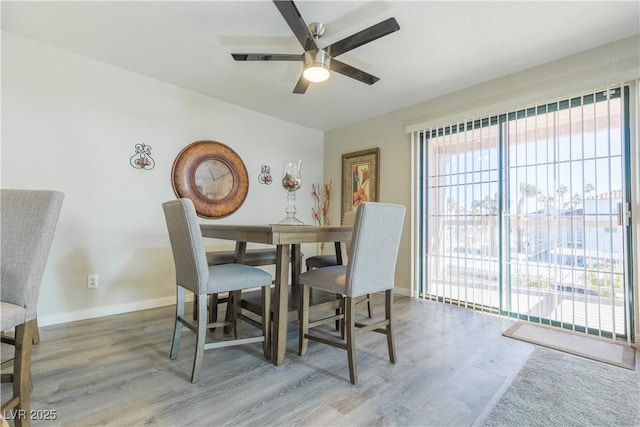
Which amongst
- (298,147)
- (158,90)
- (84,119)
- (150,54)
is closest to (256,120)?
(298,147)

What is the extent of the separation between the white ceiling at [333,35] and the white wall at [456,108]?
0.35 feet

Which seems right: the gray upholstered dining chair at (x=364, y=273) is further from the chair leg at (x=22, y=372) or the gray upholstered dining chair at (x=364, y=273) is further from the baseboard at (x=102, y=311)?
the baseboard at (x=102, y=311)

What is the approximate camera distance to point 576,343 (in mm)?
2182

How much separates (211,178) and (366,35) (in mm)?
2275

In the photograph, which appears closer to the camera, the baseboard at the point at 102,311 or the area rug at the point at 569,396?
the area rug at the point at 569,396

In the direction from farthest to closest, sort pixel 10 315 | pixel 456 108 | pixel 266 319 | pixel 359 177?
pixel 359 177
pixel 456 108
pixel 266 319
pixel 10 315

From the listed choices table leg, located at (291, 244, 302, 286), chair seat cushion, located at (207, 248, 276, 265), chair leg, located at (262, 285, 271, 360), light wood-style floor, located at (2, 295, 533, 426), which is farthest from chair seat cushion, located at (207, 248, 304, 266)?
chair leg, located at (262, 285, 271, 360)

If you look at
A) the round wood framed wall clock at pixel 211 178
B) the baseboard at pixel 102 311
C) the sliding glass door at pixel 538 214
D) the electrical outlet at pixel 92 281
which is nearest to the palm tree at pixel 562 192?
the sliding glass door at pixel 538 214

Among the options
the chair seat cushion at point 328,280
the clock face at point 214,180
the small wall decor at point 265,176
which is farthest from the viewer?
the small wall decor at point 265,176

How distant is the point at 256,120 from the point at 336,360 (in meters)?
3.08

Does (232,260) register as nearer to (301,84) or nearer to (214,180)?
(214,180)

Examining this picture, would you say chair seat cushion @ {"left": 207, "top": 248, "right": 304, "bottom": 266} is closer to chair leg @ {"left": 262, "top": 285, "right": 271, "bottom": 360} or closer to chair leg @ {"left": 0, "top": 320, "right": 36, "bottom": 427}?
chair leg @ {"left": 262, "top": 285, "right": 271, "bottom": 360}

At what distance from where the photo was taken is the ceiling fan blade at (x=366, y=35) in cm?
175

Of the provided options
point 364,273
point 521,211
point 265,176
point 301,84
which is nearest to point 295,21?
point 301,84
